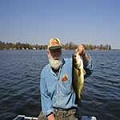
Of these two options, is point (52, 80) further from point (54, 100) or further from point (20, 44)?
point (20, 44)

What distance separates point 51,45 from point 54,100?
3.97ft

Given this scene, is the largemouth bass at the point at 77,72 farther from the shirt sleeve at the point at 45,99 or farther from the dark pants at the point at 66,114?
the shirt sleeve at the point at 45,99

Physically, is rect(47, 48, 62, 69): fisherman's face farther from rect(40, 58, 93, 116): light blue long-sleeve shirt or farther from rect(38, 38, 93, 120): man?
rect(40, 58, 93, 116): light blue long-sleeve shirt

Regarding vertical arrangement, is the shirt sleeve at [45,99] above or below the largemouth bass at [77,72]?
below

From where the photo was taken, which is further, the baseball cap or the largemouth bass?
the baseball cap

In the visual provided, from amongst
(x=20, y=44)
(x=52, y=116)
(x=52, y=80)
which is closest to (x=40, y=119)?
(x=52, y=116)

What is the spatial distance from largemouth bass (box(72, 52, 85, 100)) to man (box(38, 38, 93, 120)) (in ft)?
1.83

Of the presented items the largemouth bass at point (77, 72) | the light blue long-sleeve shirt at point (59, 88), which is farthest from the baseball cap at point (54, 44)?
the largemouth bass at point (77, 72)

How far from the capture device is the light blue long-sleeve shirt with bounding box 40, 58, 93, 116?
485cm

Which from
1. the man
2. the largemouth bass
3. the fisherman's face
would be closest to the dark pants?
the man

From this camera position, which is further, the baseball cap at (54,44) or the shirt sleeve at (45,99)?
the shirt sleeve at (45,99)

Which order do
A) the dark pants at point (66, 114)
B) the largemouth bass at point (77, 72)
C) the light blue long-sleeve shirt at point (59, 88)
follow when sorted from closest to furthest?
the largemouth bass at point (77, 72) < the light blue long-sleeve shirt at point (59, 88) < the dark pants at point (66, 114)

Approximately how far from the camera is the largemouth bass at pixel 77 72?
3.86 meters

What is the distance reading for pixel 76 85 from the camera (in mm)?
4184
